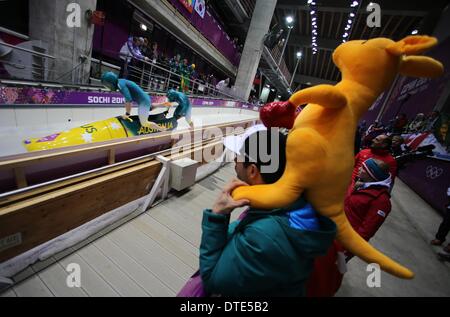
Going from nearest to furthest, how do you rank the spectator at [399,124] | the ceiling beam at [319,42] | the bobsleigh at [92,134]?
the bobsleigh at [92,134]
the spectator at [399,124]
the ceiling beam at [319,42]

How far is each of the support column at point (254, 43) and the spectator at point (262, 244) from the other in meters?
16.5

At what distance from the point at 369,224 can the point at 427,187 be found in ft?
19.6

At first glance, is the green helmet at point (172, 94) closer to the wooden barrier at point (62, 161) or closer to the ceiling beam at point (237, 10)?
the wooden barrier at point (62, 161)

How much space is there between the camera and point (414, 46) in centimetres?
79

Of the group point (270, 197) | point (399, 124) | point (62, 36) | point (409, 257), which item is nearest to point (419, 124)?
point (399, 124)

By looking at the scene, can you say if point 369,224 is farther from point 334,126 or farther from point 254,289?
point 254,289

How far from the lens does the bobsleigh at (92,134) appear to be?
8.34ft

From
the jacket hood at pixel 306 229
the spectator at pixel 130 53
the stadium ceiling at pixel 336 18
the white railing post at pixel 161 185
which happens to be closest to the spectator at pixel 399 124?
the stadium ceiling at pixel 336 18

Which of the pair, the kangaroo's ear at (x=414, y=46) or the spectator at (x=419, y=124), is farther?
the spectator at (x=419, y=124)

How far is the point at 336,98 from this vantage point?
0.76 m

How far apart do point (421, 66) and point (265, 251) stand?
93cm

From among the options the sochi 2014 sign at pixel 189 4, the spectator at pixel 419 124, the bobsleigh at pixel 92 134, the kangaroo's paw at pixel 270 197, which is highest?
the sochi 2014 sign at pixel 189 4

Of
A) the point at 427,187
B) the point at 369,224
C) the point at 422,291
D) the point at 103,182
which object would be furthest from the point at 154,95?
the point at 427,187
